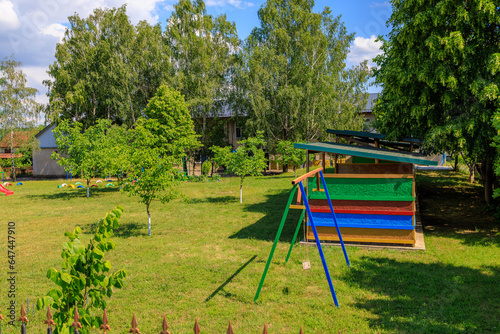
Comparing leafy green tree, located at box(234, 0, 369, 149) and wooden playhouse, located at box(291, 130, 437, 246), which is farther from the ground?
leafy green tree, located at box(234, 0, 369, 149)

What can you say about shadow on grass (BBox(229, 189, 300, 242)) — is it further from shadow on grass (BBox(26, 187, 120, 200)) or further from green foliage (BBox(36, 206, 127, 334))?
shadow on grass (BBox(26, 187, 120, 200))

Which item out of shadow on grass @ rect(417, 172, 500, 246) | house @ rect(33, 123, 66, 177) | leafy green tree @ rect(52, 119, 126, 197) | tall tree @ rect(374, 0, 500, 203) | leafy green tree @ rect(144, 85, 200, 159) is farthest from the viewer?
house @ rect(33, 123, 66, 177)

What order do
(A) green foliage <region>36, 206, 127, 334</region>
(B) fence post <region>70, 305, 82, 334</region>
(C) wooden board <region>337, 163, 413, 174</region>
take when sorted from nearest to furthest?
1. (A) green foliage <region>36, 206, 127, 334</region>
2. (B) fence post <region>70, 305, 82, 334</region>
3. (C) wooden board <region>337, 163, 413, 174</region>

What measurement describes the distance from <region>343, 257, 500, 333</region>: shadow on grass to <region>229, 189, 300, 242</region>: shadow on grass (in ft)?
12.0

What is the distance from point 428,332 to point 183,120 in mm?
30416

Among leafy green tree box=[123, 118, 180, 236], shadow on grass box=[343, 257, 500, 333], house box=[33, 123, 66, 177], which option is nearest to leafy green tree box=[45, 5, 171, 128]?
house box=[33, 123, 66, 177]

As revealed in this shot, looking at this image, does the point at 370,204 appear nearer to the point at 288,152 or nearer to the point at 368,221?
the point at 368,221

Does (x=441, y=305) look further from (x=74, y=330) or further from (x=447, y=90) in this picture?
(x=447, y=90)

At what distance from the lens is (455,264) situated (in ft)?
28.3

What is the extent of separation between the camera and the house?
41.4 metres

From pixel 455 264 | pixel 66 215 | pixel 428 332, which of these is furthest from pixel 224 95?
pixel 428 332

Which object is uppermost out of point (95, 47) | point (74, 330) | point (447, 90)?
point (95, 47)

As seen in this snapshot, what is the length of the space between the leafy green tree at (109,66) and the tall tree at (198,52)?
1.72 metres

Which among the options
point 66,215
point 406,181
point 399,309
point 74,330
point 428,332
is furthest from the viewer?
point 66,215
